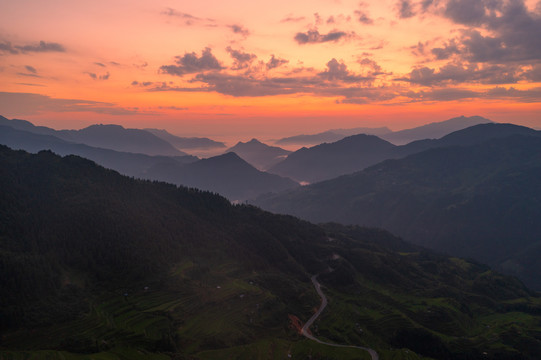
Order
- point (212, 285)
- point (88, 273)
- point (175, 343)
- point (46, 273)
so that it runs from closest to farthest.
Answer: point (175, 343)
point (46, 273)
point (88, 273)
point (212, 285)

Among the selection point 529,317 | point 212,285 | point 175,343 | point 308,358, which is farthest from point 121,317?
point 529,317

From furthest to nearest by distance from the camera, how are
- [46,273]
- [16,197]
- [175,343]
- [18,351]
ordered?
[16,197] < [46,273] < [175,343] < [18,351]

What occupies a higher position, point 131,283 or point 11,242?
point 11,242

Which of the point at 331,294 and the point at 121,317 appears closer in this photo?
the point at 121,317

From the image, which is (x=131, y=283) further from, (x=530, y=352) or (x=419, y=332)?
(x=530, y=352)

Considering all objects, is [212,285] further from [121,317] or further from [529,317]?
[529,317]

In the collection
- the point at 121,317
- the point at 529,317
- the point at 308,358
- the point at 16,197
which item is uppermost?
the point at 16,197

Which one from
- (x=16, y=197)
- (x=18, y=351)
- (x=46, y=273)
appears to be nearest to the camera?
(x=18, y=351)

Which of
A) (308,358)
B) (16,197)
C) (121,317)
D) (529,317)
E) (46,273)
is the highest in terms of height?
(16,197)

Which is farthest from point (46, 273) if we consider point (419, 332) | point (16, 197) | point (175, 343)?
point (419, 332)
